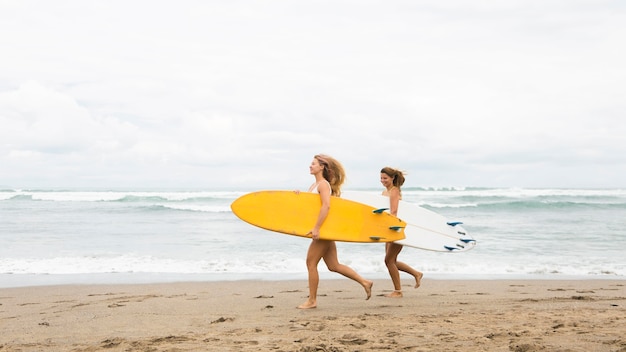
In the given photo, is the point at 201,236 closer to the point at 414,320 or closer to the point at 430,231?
the point at 430,231

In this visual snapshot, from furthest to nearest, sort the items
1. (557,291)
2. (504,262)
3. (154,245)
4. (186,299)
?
(154,245)
(504,262)
(557,291)
(186,299)

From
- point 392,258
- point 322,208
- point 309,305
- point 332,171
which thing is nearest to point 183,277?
point 309,305

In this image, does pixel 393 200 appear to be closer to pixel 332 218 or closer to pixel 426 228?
pixel 332 218

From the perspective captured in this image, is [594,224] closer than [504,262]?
No

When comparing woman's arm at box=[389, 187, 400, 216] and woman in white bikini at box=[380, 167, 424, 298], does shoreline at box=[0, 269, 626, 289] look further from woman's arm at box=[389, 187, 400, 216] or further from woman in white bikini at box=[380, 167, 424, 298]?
woman's arm at box=[389, 187, 400, 216]

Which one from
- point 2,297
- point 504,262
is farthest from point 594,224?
point 2,297

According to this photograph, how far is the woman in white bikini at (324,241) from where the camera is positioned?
5.36 m

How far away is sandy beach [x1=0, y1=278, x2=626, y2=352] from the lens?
381 centimetres

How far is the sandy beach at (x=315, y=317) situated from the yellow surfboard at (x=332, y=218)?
737mm

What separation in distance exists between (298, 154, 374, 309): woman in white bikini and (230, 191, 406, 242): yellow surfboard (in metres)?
0.34

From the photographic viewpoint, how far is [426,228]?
6785 millimetres

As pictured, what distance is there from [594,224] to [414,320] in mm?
14961

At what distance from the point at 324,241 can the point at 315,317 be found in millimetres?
Result: 824

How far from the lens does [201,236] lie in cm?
1384
